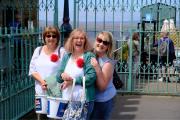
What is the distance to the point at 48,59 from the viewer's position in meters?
5.86

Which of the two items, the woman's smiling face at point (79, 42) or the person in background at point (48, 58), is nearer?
the woman's smiling face at point (79, 42)

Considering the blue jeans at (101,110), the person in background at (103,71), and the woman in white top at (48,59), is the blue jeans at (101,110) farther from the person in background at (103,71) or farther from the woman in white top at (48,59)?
the woman in white top at (48,59)

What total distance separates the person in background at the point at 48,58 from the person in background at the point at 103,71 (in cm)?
91

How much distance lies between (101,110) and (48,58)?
110 centimetres

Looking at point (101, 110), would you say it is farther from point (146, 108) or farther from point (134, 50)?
point (134, 50)

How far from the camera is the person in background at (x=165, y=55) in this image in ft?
36.8

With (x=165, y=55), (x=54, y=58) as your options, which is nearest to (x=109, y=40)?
(x=54, y=58)

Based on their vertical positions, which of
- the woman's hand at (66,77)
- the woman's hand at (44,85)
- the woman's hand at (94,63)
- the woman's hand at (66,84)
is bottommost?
the woman's hand at (44,85)

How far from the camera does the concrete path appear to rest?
8.58m

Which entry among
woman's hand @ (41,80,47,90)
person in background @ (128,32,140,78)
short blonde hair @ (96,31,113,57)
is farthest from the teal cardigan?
person in background @ (128,32,140,78)

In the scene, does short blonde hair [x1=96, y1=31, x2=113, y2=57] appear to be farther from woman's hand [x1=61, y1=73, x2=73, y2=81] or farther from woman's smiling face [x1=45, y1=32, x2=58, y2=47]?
woman's smiling face [x1=45, y1=32, x2=58, y2=47]

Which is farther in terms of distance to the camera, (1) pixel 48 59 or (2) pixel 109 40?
(1) pixel 48 59

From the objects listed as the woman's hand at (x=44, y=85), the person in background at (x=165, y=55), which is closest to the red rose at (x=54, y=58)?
the woman's hand at (x=44, y=85)

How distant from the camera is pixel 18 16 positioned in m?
11.2
